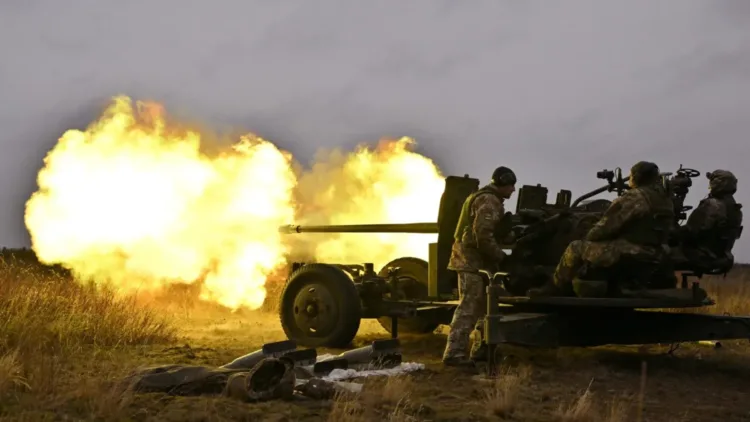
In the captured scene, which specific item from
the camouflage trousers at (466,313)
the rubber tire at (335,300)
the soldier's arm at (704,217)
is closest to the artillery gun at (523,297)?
the rubber tire at (335,300)

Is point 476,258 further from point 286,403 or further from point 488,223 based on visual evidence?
point 286,403

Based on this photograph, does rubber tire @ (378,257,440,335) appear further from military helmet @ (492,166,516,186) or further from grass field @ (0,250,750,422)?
military helmet @ (492,166,516,186)

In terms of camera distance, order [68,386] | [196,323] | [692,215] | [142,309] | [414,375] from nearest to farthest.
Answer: [68,386], [414,375], [692,215], [142,309], [196,323]

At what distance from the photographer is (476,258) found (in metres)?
9.16

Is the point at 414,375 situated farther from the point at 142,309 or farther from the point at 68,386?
the point at 142,309

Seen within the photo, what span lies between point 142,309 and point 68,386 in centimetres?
518

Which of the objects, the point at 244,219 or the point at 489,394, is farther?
the point at 244,219

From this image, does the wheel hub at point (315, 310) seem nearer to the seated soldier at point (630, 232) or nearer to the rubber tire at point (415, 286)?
the rubber tire at point (415, 286)

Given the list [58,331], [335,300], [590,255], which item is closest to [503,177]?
[590,255]

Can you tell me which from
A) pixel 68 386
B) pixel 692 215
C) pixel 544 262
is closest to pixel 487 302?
pixel 544 262

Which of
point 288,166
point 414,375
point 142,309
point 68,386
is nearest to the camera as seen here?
point 68,386

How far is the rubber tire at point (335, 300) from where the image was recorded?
417 inches

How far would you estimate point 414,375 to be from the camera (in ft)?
27.3

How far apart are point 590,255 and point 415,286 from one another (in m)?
3.87
